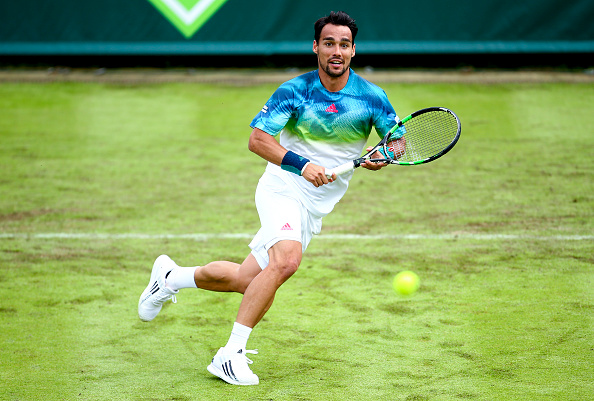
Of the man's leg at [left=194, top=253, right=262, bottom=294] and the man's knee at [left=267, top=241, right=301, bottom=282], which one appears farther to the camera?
the man's leg at [left=194, top=253, right=262, bottom=294]

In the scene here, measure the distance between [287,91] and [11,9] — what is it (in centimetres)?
958

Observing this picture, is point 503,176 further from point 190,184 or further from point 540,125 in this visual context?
point 190,184

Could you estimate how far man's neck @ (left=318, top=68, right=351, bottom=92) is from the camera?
449cm

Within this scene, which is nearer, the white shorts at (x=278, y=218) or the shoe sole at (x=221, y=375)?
the shoe sole at (x=221, y=375)

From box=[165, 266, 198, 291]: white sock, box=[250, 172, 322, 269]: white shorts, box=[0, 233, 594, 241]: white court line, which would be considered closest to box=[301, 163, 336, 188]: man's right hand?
box=[250, 172, 322, 269]: white shorts

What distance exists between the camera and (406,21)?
483 inches

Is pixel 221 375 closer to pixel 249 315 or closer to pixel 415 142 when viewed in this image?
pixel 249 315

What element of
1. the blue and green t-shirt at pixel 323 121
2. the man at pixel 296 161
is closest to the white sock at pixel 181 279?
the man at pixel 296 161

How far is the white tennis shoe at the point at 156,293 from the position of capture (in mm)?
4770

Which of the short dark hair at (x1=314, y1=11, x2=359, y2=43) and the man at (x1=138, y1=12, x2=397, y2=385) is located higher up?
the short dark hair at (x1=314, y1=11, x2=359, y2=43)

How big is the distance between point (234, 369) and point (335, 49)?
189 centimetres

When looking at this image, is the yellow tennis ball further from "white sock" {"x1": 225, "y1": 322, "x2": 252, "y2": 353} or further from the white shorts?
"white sock" {"x1": 225, "y1": 322, "x2": 252, "y2": 353}

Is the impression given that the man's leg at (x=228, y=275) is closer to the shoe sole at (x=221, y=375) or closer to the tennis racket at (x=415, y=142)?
the shoe sole at (x=221, y=375)

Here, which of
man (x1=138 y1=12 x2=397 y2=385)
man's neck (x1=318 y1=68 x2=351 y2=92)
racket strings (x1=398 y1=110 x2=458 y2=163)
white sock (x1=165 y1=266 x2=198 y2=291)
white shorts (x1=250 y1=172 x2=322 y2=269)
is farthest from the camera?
racket strings (x1=398 y1=110 x2=458 y2=163)
